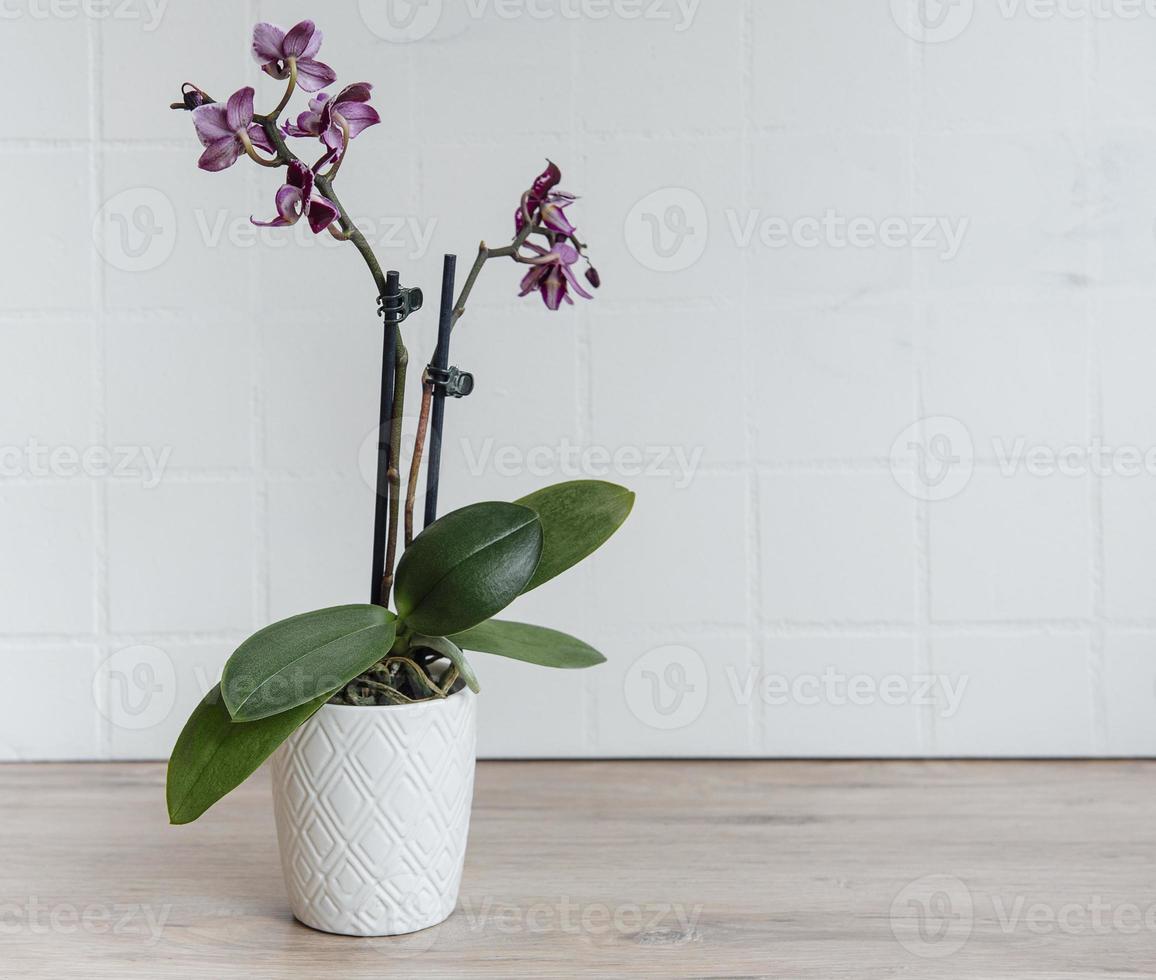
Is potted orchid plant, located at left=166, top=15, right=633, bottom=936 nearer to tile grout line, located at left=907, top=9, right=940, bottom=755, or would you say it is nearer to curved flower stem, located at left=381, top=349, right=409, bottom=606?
curved flower stem, located at left=381, top=349, right=409, bottom=606

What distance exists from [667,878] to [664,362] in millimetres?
522

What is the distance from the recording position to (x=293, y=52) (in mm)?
692

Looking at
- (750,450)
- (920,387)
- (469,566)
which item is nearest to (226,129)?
(469,566)

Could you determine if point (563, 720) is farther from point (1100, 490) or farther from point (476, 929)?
point (1100, 490)

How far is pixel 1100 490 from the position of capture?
111 centimetres

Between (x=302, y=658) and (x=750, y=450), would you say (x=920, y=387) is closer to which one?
(x=750, y=450)

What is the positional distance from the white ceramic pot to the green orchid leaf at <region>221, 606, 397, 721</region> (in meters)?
0.05

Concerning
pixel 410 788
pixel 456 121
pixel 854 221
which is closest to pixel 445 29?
pixel 456 121

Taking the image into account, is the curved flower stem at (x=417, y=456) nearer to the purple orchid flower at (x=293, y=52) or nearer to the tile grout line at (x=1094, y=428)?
the purple orchid flower at (x=293, y=52)

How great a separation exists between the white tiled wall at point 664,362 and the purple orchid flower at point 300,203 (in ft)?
1.25

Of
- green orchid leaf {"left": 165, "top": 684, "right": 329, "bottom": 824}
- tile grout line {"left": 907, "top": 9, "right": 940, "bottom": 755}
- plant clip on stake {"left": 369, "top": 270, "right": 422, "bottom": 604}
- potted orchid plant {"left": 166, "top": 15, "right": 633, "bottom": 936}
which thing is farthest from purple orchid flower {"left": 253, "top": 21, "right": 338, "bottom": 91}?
tile grout line {"left": 907, "top": 9, "right": 940, "bottom": 755}

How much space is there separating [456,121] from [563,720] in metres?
0.65

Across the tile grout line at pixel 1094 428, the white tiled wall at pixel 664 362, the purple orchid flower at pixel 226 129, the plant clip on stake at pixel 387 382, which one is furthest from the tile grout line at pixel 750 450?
the purple orchid flower at pixel 226 129

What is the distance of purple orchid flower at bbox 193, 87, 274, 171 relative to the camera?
674 millimetres
